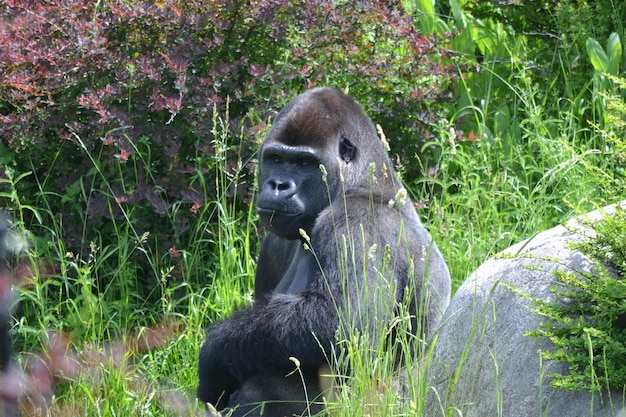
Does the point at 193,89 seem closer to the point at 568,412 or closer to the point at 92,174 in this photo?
the point at 92,174

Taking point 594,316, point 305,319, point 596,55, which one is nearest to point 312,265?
point 305,319

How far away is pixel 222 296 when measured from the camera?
5.15m

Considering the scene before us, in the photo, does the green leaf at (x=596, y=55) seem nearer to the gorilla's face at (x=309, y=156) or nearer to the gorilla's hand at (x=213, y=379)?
the gorilla's face at (x=309, y=156)

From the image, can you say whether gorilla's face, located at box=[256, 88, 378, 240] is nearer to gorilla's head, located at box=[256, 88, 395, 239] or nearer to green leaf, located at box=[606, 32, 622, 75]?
gorilla's head, located at box=[256, 88, 395, 239]

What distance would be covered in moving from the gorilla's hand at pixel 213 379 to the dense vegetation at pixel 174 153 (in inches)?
25.5

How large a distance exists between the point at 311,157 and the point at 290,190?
0.19 meters

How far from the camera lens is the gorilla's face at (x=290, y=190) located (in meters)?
4.20

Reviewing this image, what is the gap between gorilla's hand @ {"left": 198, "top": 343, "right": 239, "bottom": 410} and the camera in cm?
408

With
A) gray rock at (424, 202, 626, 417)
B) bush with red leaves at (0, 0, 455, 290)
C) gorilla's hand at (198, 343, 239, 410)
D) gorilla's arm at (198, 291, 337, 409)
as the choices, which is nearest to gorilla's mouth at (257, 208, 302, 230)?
gorilla's arm at (198, 291, 337, 409)

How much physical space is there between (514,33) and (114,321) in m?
3.78

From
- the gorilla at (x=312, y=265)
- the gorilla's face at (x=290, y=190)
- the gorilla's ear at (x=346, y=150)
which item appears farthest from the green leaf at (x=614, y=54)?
the gorilla's face at (x=290, y=190)

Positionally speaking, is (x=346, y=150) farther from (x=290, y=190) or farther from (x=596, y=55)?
(x=596, y=55)

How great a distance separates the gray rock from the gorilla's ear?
1009 mm

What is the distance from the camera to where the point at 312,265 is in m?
4.16
